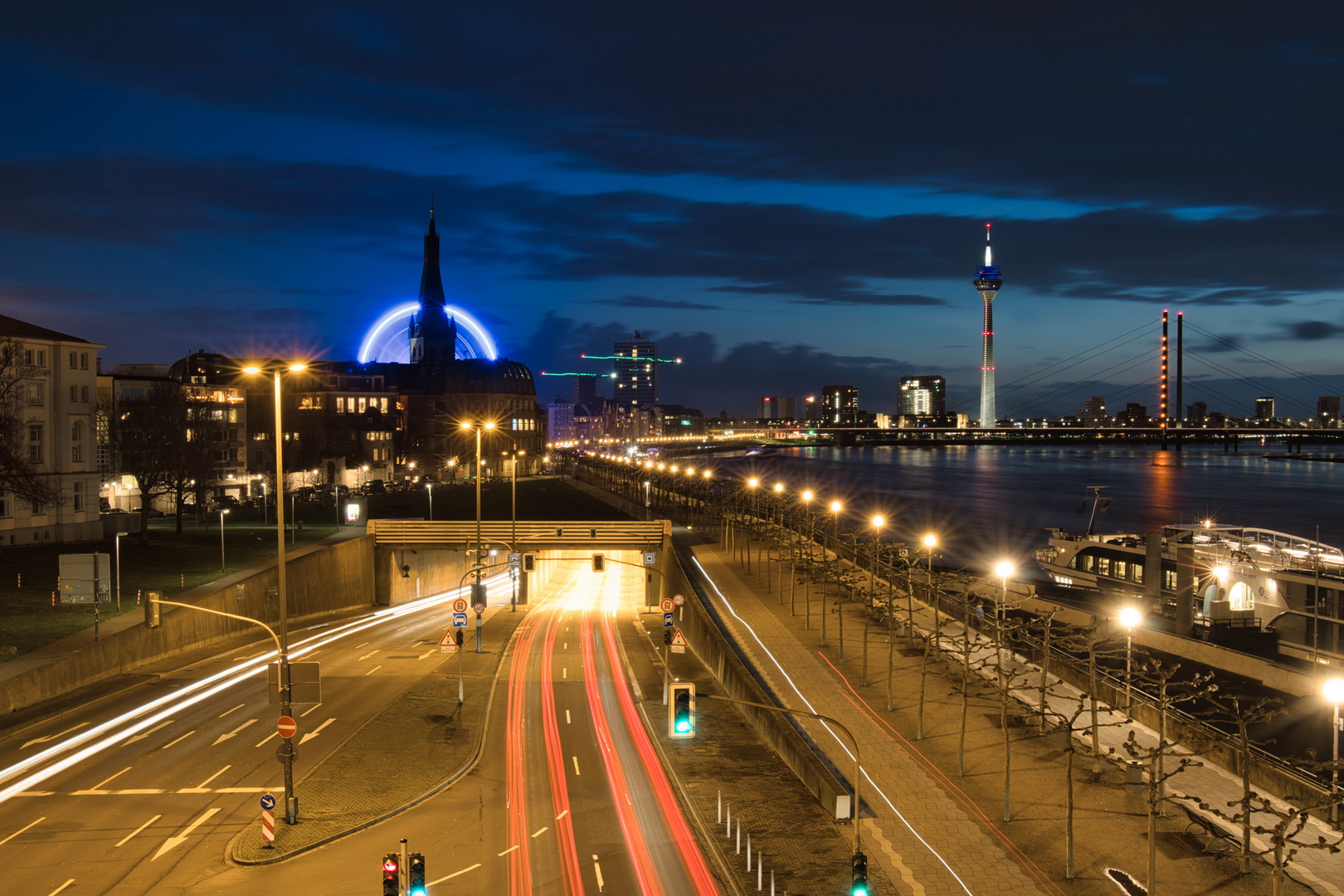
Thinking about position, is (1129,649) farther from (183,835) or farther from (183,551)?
(183,551)

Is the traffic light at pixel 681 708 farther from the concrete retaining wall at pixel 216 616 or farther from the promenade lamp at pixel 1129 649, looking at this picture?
the concrete retaining wall at pixel 216 616

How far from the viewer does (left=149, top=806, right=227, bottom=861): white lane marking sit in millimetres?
18141

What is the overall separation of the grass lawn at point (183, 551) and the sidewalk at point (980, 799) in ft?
86.6

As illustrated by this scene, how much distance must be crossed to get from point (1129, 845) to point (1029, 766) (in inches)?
168

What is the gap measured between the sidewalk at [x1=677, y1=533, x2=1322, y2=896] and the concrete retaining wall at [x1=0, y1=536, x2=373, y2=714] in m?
22.2

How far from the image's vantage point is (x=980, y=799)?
2036cm

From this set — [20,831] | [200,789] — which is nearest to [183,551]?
[200,789]

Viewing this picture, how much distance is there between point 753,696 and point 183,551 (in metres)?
40.0

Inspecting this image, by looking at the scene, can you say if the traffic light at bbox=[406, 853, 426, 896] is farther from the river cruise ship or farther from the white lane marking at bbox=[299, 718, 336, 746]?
the river cruise ship

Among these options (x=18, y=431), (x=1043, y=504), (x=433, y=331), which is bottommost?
(x=1043, y=504)

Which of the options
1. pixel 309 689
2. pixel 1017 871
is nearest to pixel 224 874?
pixel 309 689

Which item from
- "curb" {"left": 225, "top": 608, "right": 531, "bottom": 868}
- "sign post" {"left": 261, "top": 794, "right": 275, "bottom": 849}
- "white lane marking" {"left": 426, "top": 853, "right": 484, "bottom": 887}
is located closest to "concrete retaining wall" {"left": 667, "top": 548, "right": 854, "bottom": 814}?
"white lane marking" {"left": 426, "top": 853, "right": 484, "bottom": 887}

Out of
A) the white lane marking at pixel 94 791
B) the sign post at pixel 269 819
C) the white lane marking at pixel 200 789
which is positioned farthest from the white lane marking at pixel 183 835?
the white lane marking at pixel 94 791

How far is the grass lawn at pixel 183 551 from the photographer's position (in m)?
34.6
